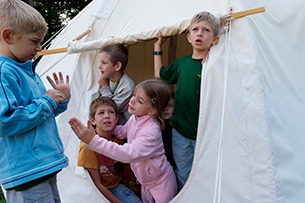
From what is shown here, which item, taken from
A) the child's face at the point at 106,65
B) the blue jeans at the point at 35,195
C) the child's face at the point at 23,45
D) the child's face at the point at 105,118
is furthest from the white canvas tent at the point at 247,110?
the child's face at the point at 23,45

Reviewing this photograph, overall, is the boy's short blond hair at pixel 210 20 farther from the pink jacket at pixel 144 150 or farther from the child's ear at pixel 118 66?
the child's ear at pixel 118 66

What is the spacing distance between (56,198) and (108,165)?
0.89 m

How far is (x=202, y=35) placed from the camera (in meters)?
2.22

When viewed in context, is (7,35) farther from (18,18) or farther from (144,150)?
(144,150)

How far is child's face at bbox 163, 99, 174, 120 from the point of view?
246 cm

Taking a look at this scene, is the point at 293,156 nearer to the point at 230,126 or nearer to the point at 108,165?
the point at 230,126

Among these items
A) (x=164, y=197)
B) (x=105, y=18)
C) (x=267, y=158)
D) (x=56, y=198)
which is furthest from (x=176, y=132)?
(x=105, y=18)

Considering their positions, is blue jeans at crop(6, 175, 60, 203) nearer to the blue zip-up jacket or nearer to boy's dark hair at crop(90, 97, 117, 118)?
the blue zip-up jacket

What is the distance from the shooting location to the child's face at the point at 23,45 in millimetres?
1585

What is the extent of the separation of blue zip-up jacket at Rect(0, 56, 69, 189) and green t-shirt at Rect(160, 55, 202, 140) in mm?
937

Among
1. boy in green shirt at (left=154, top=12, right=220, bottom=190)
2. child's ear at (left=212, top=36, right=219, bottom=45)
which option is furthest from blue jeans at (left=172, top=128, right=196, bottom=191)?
child's ear at (left=212, top=36, right=219, bottom=45)

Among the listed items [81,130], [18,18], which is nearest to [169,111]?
[81,130]

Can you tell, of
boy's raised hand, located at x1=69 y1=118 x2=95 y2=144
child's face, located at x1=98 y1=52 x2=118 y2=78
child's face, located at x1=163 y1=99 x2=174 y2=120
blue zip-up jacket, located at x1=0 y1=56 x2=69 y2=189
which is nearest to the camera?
blue zip-up jacket, located at x1=0 y1=56 x2=69 y2=189

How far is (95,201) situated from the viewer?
8.26ft
